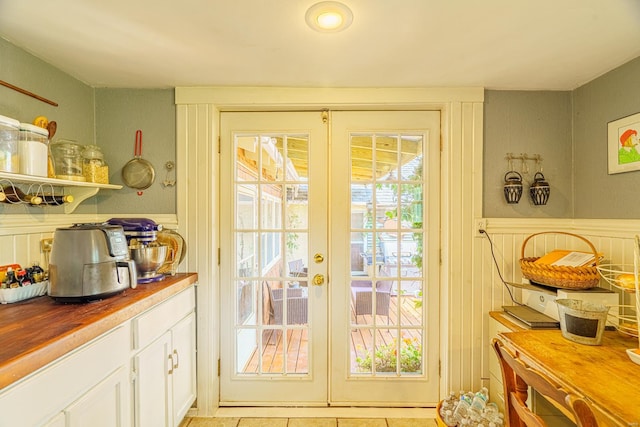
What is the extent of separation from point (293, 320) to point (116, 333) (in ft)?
3.51

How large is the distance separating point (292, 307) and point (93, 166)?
1492 millimetres

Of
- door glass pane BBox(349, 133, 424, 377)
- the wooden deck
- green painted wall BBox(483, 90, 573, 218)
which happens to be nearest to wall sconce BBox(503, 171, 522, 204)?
green painted wall BBox(483, 90, 573, 218)

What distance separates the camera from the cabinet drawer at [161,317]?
4.42 ft

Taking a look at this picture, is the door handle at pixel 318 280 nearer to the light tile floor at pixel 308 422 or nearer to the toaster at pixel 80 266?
the light tile floor at pixel 308 422

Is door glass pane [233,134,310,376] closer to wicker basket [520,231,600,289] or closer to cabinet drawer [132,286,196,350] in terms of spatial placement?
cabinet drawer [132,286,196,350]

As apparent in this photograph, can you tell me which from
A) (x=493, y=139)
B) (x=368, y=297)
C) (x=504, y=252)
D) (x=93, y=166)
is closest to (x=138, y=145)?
(x=93, y=166)

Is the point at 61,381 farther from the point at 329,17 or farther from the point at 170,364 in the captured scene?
the point at 329,17

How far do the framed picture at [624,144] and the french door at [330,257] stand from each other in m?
0.92

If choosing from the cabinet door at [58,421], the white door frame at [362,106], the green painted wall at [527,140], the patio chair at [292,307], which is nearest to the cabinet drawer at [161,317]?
the white door frame at [362,106]

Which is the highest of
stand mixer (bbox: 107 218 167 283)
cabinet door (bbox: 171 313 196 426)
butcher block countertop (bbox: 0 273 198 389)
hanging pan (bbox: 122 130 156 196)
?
hanging pan (bbox: 122 130 156 196)

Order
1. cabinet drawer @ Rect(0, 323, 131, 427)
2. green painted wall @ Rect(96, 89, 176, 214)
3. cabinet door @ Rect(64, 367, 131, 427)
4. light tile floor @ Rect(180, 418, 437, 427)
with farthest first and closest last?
green painted wall @ Rect(96, 89, 176, 214), light tile floor @ Rect(180, 418, 437, 427), cabinet door @ Rect(64, 367, 131, 427), cabinet drawer @ Rect(0, 323, 131, 427)

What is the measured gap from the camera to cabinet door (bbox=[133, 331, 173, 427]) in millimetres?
1340

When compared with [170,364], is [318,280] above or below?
above

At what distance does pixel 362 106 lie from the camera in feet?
6.34
